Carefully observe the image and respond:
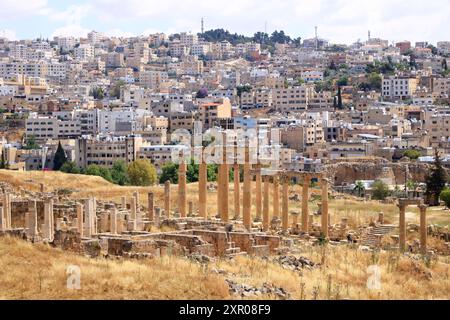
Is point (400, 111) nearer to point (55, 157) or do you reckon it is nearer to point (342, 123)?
point (342, 123)

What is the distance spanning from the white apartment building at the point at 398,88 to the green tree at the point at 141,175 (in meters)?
81.4

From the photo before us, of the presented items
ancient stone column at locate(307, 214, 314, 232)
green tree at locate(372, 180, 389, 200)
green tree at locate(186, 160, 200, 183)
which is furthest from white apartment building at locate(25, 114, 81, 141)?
ancient stone column at locate(307, 214, 314, 232)

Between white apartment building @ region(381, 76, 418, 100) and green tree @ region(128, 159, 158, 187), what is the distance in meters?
81.4

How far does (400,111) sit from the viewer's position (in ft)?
400

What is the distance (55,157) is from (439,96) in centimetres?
7063

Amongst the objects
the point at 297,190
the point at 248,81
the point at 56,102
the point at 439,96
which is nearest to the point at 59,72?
the point at 248,81

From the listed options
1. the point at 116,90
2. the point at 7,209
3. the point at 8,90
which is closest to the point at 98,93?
the point at 116,90

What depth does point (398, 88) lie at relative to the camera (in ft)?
483

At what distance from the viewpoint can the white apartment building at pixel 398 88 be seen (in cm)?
14625

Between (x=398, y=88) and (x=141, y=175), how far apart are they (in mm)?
85053

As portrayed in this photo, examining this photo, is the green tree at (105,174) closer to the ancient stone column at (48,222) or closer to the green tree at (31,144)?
the green tree at (31,144)

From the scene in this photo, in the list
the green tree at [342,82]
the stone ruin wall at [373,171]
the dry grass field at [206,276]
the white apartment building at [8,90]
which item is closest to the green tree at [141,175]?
the stone ruin wall at [373,171]

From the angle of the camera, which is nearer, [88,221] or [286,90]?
[88,221]

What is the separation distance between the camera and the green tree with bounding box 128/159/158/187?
2662 inches
